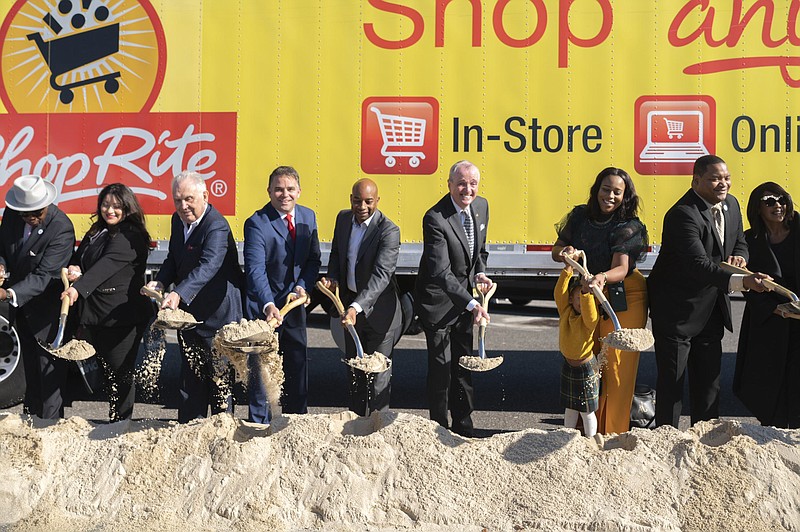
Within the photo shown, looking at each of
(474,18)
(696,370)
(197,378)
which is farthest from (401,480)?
(474,18)

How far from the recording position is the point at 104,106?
698 centimetres

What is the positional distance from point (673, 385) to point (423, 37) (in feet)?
10.4

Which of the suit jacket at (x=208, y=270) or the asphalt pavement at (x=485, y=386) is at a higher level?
the suit jacket at (x=208, y=270)

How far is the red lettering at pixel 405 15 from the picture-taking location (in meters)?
6.81

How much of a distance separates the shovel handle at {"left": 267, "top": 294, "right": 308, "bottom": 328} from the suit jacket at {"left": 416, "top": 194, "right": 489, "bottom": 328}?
806mm

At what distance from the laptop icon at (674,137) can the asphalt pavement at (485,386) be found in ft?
6.72

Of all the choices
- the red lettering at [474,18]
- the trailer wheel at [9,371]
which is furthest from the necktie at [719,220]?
the trailer wheel at [9,371]

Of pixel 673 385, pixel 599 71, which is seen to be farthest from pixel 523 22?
pixel 673 385

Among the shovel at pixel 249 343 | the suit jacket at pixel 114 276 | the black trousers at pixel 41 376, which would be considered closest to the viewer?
the shovel at pixel 249 343

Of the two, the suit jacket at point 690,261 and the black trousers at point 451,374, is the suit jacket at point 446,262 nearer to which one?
the black trousers at point 451,374

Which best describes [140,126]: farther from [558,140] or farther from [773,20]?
[773,20]

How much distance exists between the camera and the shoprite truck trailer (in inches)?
262

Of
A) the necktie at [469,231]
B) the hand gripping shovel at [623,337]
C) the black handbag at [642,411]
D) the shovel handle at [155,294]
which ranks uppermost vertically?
the necktie at [469,231]

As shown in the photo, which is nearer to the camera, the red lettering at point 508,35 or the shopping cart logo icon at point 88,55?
the red lettering at point 508,35
